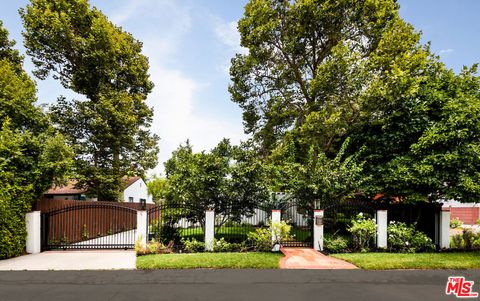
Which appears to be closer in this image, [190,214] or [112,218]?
[190,214]

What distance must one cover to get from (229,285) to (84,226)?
10410mm

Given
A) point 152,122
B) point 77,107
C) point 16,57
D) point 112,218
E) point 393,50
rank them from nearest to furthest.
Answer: point 393,50
point 112,218
point 77,107
point 16,57
point 152,122

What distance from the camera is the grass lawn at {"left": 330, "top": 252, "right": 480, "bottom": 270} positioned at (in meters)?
8.85

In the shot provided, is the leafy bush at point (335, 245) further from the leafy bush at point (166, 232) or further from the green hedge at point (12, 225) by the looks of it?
the green hedge at point (12, 225)

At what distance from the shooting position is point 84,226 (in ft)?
47.1

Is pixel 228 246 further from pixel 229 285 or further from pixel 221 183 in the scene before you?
pixel 229 285

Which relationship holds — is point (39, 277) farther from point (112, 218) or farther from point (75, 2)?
point (75, 2)

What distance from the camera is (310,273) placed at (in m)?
8.24

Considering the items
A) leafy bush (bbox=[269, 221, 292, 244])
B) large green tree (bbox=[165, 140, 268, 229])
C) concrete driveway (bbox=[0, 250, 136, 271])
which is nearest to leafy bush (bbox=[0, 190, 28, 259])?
concrete driveway (bbox=[0, 250, 136, 271])

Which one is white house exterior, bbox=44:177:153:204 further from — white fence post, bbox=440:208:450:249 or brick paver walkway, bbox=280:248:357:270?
white fence post, bbox=440:208:450:249

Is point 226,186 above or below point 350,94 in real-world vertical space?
below

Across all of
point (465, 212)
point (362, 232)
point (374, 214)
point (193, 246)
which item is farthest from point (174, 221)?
point (465, 212)

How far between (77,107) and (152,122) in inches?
205

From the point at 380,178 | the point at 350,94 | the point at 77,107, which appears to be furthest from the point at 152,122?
the point at 380,178
